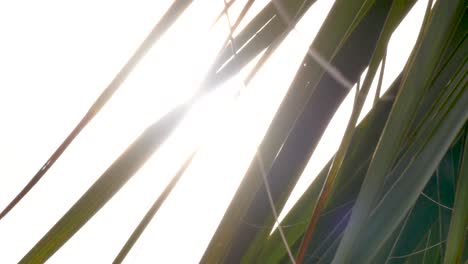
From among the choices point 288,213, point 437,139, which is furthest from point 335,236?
point 437,139

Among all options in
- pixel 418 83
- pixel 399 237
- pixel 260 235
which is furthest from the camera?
pixel 399 237

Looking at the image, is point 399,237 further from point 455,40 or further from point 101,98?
point 101,98

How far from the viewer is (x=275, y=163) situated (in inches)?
14.6

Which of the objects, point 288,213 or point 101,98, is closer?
point 101,98

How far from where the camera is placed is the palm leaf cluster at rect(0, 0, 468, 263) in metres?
0.26

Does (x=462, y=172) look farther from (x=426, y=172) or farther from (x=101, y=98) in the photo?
(x=101, y=98)

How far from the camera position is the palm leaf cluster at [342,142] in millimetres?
256

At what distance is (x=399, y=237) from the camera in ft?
1.59

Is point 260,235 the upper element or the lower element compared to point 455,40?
lower

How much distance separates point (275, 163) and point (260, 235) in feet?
0.18

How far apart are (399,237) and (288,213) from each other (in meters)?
0.13

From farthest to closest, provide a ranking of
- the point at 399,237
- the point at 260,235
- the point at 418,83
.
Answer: the point at 399,237, the point at 260,235, the point at 418,83

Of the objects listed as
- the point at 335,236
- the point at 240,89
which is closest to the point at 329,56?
the point at 240,89

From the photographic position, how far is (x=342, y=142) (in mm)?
272
